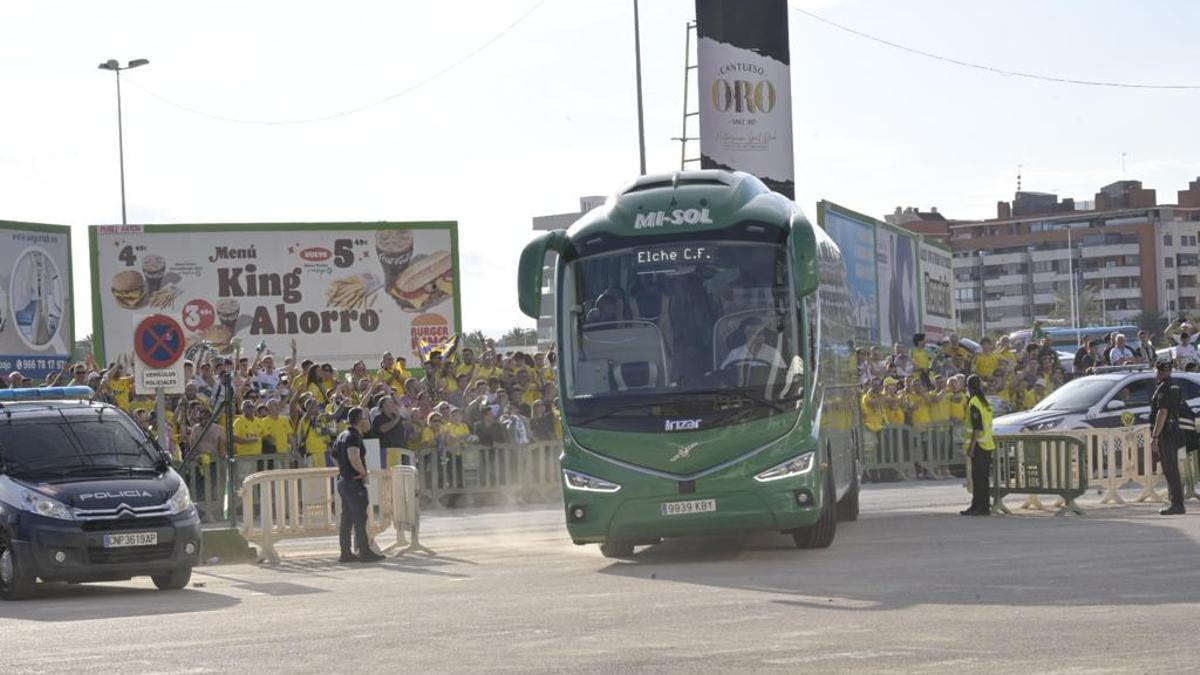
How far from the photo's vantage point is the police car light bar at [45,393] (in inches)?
835

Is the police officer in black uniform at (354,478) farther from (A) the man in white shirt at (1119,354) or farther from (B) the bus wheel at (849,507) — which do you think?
(A) the man in white shirt at (1119,354)

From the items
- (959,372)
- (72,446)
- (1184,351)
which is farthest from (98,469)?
(1184,351)

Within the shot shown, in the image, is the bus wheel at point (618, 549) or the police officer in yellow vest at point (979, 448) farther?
the police officer in yellow vest at point (979, 448)

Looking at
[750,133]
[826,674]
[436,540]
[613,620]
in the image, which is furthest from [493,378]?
[826,674]

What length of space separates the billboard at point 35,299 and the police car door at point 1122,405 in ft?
67.1

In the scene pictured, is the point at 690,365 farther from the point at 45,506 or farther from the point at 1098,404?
the point at 1098,404

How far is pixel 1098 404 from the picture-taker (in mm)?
33000

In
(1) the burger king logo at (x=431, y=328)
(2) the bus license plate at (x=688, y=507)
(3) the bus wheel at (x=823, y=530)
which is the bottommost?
(3) the bus wheel at (x=823, y=530)

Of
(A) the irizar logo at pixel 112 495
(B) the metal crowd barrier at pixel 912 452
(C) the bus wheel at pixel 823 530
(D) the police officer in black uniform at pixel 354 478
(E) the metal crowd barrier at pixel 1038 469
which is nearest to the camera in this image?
(A) the irizar logo at pixel 112 495

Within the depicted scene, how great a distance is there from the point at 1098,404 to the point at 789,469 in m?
15.1

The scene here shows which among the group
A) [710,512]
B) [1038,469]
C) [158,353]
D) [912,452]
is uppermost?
[158,353]

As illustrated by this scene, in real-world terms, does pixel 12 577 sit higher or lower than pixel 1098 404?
lower

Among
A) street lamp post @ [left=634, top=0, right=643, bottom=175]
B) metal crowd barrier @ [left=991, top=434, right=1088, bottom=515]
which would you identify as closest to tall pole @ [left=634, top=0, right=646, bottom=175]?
street lamp post @ [left=634, top=0, right=643, bottom=175]

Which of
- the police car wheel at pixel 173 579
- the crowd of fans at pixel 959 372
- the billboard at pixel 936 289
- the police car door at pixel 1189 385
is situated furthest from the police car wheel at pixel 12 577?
the billboard at pixel 936 289
